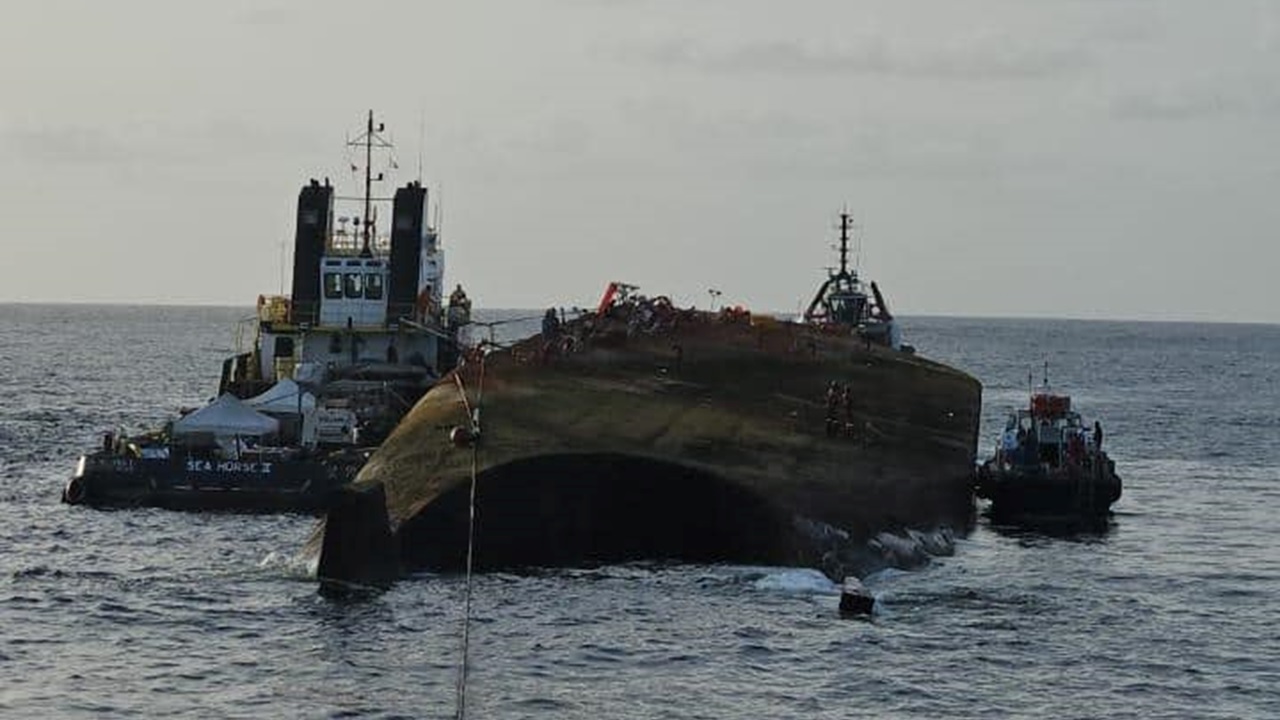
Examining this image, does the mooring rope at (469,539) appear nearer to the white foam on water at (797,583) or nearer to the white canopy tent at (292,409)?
the white canopy tent at (292,409)

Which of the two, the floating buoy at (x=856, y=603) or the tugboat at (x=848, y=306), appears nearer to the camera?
the floating buoy at (x=856, y=603)

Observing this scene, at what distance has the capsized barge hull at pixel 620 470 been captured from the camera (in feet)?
171

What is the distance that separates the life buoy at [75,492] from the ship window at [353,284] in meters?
19.1

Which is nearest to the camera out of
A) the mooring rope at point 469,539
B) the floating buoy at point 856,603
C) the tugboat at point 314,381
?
the mooring rope at point 469,539

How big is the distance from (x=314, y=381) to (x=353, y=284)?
742 cm

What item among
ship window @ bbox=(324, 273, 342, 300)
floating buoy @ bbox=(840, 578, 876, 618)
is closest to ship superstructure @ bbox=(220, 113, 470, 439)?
ship window @ bbox=(324, 273, 342, 300)

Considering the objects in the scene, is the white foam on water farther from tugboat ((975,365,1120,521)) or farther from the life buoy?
the life buoy

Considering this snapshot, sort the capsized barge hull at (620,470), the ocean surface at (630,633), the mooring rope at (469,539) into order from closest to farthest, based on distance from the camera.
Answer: the mooring rope at (469,539), the ocean surface at (630,633), the capsized barge hull at (620,470)

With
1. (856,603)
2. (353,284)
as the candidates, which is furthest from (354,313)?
(856,603)

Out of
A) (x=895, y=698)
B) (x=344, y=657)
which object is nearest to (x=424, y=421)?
(x=344, y=657)

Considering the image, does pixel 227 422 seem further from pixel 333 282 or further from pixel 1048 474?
pixel 1048 474

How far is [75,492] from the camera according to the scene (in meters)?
65.4

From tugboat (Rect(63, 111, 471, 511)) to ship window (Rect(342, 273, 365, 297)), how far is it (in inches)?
1.6

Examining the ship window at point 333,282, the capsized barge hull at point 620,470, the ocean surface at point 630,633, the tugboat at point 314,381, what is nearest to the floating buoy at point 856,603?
the ocean surface at point 630,633
